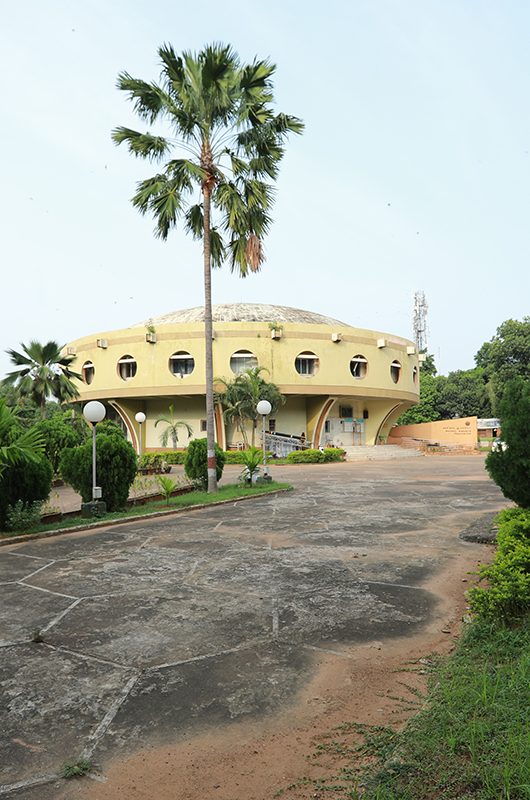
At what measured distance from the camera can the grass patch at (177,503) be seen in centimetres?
904

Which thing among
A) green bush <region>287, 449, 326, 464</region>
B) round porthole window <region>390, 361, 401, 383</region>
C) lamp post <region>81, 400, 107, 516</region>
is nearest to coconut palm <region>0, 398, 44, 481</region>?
lamp post <region>81, 400, 107, 516</region>

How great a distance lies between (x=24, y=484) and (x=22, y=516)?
0.59 meters

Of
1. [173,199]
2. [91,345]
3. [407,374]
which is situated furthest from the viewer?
[407,374]

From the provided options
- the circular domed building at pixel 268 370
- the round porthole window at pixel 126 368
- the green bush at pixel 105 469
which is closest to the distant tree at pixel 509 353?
the circular domed building at pixel 268 370

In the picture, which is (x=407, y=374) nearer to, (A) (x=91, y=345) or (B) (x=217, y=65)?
(A) (x=91, y=345)

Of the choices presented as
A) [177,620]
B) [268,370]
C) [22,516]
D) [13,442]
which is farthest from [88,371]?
[177,620]

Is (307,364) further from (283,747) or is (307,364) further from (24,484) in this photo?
(283,747)

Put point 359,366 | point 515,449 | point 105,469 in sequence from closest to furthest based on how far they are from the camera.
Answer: point 515,449 → point 105,469 → point 359,366

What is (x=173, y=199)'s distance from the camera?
43.2 ft

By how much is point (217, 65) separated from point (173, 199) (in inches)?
132

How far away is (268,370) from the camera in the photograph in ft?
108

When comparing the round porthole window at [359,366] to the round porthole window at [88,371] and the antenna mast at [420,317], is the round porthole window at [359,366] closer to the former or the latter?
the round porthole window at [88,371]

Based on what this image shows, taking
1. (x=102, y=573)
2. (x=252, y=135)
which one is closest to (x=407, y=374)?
(x=252, y=135)

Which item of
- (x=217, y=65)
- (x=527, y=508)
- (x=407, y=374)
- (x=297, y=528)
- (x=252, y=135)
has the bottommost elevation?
(x=297, y=528)
